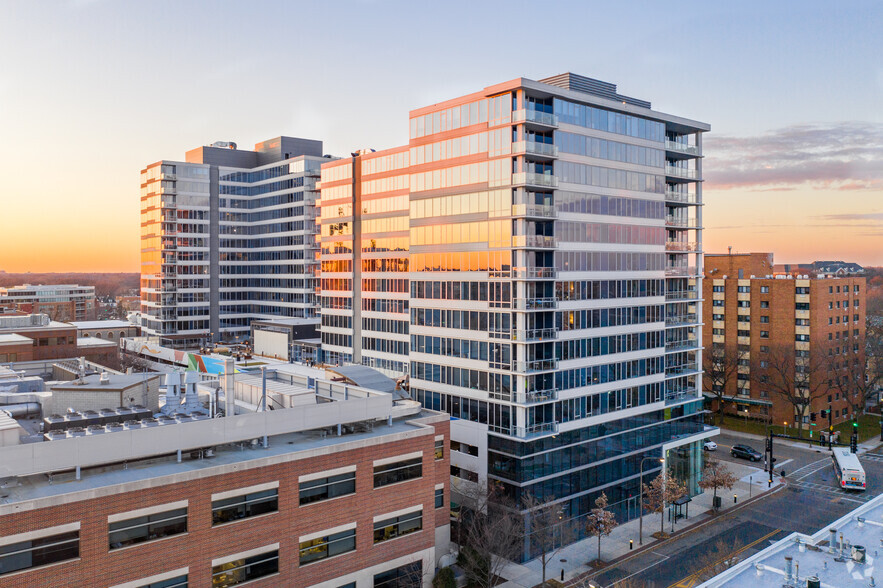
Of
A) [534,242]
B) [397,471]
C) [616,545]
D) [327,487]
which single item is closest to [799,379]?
[616,545]

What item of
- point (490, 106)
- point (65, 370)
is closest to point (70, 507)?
point (65, 370)

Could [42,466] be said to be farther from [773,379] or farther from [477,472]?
[773,379]

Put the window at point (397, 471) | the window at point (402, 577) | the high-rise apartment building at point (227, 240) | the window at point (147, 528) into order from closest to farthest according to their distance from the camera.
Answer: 1. the window at point (147, 528)
2. the window at point (397, 471)
3. the window at point (402, 577)
4. the high-rise apartment building at point (227, 240)

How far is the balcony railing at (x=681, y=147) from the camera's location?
62.2 meters

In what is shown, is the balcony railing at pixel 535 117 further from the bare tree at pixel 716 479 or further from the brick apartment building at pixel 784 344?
the brick apartment building at pixel 784 344

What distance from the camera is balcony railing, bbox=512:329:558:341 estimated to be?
50.3 meters

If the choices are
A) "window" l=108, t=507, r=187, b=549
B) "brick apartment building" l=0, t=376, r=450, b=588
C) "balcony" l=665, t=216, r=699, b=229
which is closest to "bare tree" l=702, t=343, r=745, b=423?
"balcony" l=665, t=216, r=699, b=229

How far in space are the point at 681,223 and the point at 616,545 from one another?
31232 millimetres

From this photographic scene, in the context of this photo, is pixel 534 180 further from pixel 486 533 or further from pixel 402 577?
pixel 402 577

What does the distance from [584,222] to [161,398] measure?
34569mm

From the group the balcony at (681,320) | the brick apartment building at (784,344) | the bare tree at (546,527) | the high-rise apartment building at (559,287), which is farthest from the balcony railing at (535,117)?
the brick apartment building at (784,344)

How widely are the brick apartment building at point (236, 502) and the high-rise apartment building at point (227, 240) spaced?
255ft

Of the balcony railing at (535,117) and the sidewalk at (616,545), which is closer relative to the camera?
the sidewalk at (616,545)

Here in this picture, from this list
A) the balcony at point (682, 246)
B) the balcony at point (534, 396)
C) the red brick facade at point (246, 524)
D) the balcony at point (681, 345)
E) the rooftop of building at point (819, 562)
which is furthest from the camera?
the balcony at point (682, 246)
